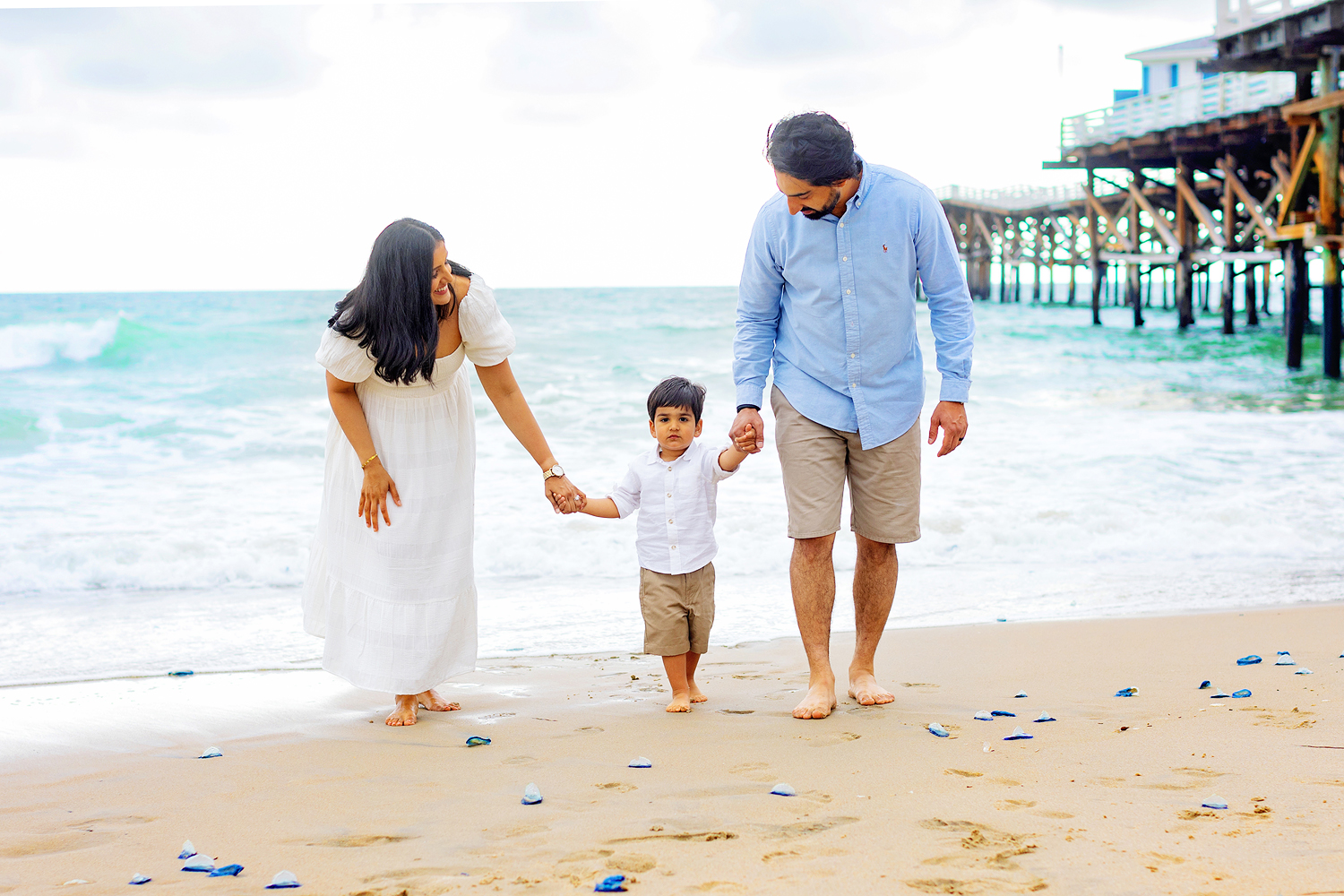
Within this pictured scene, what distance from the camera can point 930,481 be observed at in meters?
8.54

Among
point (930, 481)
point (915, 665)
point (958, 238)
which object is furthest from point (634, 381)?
point (958, 238)

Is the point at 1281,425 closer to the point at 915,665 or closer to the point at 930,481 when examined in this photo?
the point at 930,481

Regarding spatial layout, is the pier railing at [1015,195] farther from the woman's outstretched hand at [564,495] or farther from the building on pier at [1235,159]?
the woman's outstretched hand at [564,495]

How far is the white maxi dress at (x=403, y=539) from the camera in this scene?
3260 millimetres

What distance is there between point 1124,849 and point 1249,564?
4643 millimetres

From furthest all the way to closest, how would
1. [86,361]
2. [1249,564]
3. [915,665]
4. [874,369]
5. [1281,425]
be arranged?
1. [86,361]
2. [1281,425]
3. [1249,564]
4. [915,665]
5. [874,369]

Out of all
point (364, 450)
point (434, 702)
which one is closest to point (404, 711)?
point (434, 702)

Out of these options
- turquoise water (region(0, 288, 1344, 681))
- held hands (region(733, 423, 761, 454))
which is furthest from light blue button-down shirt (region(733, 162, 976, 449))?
turquoise water (region(0, 288, 1344, 681))

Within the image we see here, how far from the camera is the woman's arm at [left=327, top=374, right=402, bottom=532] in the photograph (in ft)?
10.5

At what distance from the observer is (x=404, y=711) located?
3291mm

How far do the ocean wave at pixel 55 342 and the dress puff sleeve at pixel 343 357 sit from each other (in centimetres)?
2148

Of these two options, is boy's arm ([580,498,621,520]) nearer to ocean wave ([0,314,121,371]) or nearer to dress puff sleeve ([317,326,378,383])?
dress puff sleeve ([317,326,378,383])

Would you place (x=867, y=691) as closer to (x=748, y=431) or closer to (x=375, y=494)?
(x=748, y=431)

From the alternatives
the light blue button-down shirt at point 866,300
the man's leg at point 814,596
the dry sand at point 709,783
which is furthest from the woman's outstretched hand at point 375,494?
the man's leg at point 814,596
